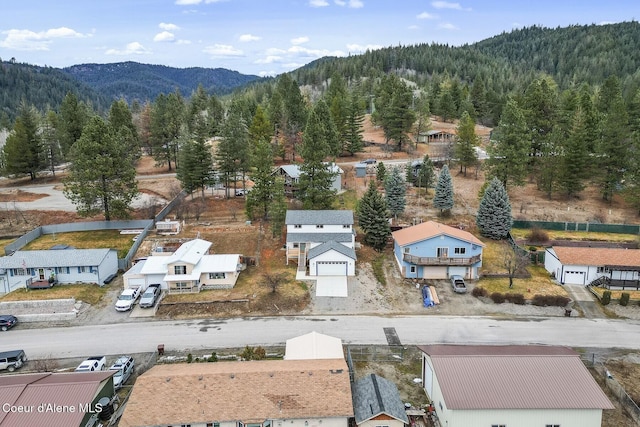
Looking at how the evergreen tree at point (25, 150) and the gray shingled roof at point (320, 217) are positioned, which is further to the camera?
the evergreen tree at point (25, 150)

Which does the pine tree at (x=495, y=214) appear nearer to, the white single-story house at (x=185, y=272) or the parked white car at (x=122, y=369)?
the white single-story house at (x=185, y=272)

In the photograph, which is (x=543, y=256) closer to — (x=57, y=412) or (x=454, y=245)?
(x=454, y=245)

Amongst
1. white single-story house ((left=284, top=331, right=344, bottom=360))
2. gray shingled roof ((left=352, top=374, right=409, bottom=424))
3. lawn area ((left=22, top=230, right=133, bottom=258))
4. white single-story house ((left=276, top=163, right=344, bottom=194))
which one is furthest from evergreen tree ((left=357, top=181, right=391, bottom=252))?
lawn area ((left=22, top=230, right=133, bottom=258))

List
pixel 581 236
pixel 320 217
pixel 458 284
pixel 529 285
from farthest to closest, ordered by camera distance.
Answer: pixel 581 236, pixel 320 217, pixel 529 285, pixel 458 284

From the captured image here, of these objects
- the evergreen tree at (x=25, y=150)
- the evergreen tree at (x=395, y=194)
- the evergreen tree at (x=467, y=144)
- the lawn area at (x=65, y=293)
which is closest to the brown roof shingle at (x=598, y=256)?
the evergreen tree at (x=395, y=194)

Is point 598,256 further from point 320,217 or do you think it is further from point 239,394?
point 239,394

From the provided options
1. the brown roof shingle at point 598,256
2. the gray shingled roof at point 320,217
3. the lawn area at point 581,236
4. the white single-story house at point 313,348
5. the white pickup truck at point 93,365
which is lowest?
the white pickup truck at point 93,365

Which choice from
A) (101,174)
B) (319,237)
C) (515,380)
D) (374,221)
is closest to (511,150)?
(374,221)

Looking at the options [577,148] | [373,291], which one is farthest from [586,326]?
[577,148]
